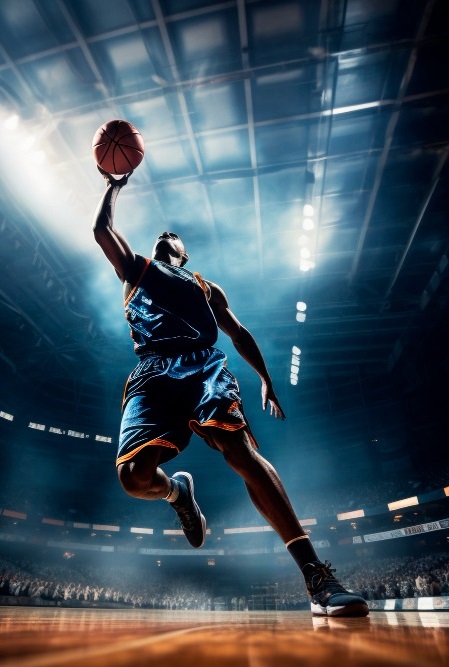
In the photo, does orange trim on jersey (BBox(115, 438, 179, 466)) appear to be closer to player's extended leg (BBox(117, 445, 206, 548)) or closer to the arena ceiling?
player's extended leg (BBox(117, 445, 206, 548))

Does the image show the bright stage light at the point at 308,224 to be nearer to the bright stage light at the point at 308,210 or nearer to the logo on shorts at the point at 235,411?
the bright stage light at the point at 308,210

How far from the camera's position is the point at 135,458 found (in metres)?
1.57

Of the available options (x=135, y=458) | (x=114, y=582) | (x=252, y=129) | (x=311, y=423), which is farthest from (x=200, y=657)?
(x=114, y=582)

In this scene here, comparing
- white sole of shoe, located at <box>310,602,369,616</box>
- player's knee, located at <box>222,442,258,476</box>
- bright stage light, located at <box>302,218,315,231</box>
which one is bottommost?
white sole of shoe, located at <box>310,602,369,616</box>

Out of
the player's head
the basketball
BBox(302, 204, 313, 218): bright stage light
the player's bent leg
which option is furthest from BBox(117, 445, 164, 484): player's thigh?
BBox(302, 204, 313, 218): bright stage light

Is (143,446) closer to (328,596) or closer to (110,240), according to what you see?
(328,596)

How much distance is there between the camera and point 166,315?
1947 mm

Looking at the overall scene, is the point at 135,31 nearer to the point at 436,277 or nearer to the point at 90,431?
the point at 436,277

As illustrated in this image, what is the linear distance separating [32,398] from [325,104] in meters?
13.5

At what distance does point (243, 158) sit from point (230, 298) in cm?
435

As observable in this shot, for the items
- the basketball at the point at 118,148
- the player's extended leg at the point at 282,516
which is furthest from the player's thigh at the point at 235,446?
the basketball at the point at 118,148

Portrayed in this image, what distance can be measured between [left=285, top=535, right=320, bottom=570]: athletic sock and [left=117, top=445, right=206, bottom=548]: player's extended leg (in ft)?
2.00

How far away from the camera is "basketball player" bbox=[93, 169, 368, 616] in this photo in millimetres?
1497

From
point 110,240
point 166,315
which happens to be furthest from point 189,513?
point 110,240
